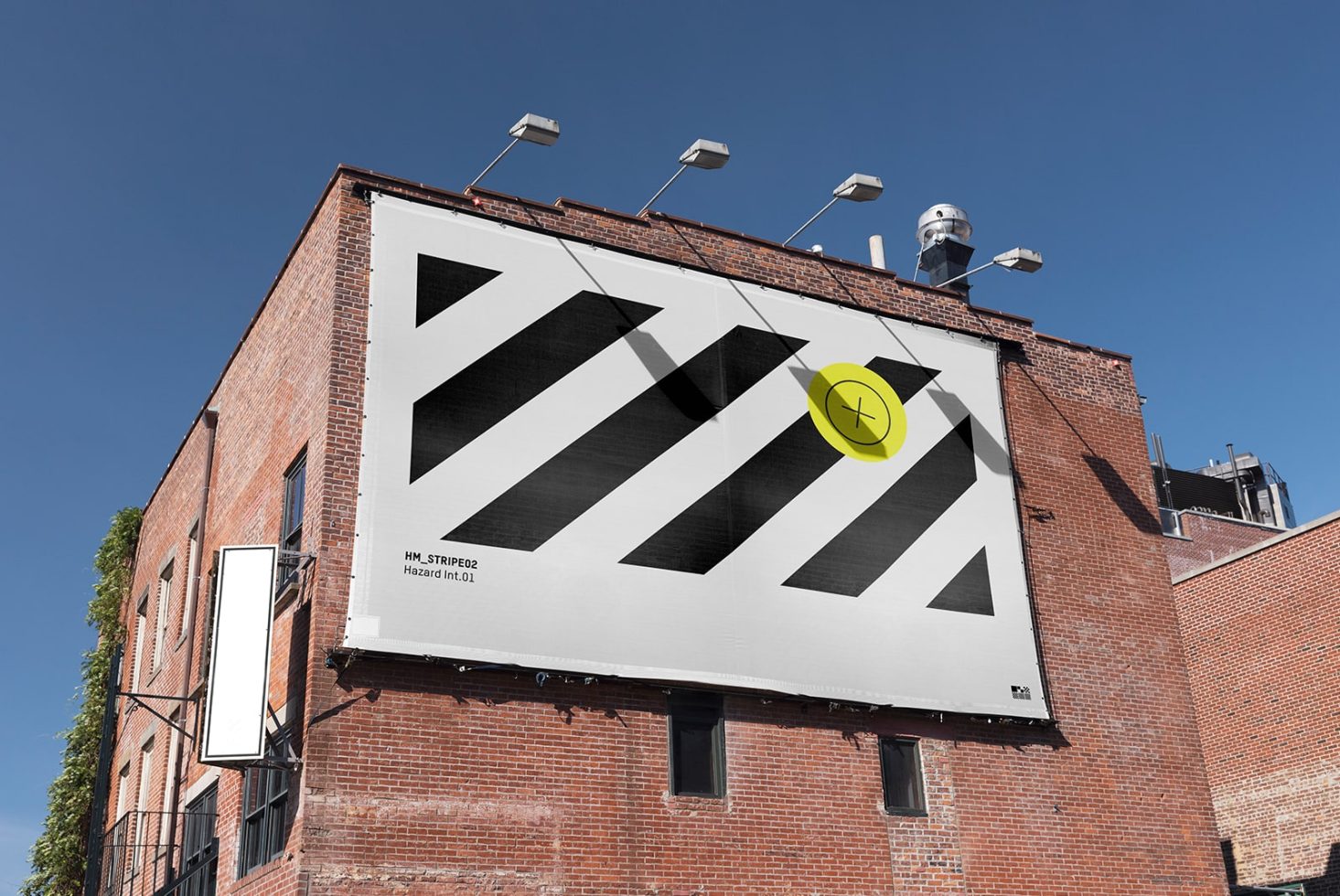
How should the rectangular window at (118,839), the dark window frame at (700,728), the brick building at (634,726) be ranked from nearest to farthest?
the brick building at (634,726) → the dark window frame at (700,728) → the rectangular window at (118,839)

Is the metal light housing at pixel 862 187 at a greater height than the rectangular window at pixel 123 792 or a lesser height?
greater

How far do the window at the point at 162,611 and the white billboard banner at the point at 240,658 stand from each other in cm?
896

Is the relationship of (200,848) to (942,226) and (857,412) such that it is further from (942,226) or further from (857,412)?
(942,226)

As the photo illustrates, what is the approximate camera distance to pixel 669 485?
55.3 ft

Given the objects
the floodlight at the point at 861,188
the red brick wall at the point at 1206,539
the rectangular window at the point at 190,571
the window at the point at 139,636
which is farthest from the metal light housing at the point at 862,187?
the red brick wall at the point at 1206,539

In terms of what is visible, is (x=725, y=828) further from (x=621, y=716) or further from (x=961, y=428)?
(x=961, y=428)

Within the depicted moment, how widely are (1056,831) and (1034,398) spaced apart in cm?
669

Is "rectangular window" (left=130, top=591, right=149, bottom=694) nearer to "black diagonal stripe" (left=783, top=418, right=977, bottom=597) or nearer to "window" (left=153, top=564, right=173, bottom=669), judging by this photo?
"window" (left=153, top=564, right=173, bottom=669)

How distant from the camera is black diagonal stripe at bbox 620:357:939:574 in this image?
54.1 feet

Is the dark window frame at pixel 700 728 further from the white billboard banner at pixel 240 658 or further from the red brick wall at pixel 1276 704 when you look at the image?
the red brick wall at pixel 1276 704

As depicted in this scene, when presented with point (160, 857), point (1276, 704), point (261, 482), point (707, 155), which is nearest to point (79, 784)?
point (160, 857)

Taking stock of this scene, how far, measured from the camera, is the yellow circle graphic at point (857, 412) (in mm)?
18625

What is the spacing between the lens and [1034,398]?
20938mm

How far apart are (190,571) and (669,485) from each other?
880 cm
